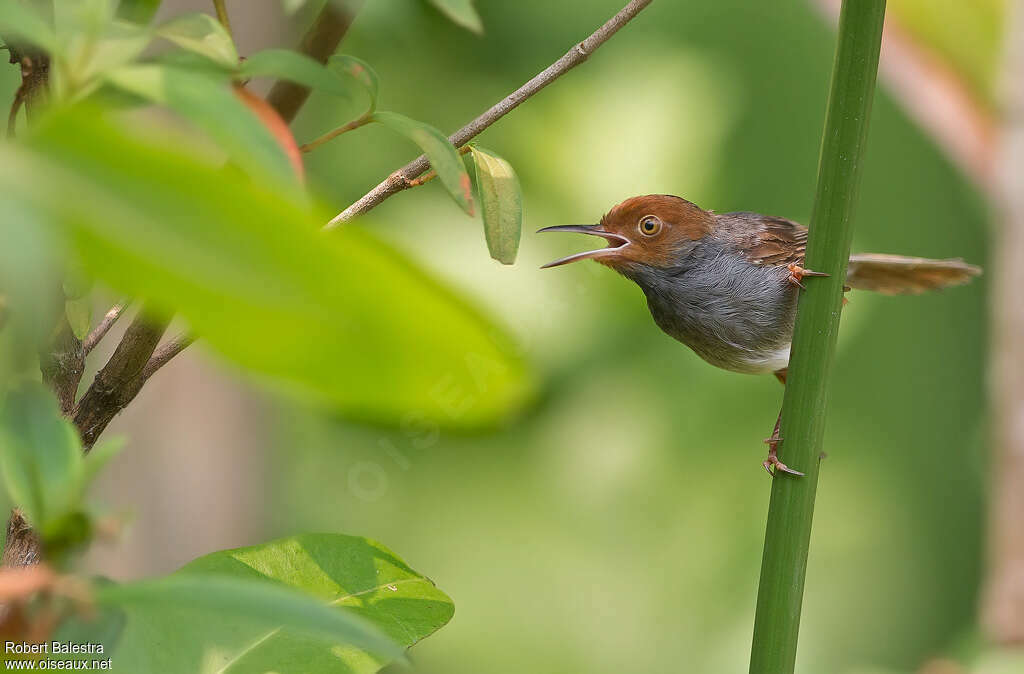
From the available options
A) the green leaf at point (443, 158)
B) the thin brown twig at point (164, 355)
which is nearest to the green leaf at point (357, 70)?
the green leaf at point (443, 158)

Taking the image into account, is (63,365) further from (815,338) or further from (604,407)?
(604,407)

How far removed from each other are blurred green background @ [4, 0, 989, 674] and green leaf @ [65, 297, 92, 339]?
5.17ft

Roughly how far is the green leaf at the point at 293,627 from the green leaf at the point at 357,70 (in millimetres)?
233

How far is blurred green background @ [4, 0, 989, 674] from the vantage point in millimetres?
2203

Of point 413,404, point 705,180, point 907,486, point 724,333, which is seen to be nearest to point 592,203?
point 705,180

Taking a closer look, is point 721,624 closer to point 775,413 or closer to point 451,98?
point 775,413

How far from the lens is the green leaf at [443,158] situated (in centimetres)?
46

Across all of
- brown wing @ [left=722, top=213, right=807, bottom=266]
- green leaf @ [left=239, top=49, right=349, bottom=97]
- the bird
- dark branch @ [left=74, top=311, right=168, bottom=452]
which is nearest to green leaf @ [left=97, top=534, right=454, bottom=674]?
dark branch @ [left=74, top=311, right=168, bottom=452]

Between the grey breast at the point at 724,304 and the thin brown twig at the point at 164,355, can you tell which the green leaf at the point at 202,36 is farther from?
the grey breast at the point at 724,304

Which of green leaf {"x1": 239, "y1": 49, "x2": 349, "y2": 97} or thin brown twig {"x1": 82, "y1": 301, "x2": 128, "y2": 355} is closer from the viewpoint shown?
green leaf {"x1": 239, "y1": 49, "x2": 349, "y2": 97}

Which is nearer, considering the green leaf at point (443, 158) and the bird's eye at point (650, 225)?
the green leaf at point (443, 158)

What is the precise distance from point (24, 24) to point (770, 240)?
1.22m

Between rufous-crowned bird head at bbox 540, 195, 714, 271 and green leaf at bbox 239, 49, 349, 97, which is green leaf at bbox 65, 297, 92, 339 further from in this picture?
rufous-crowned bird head at bbox 540, 195, 714, 271

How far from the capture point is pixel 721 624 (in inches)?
89.9
